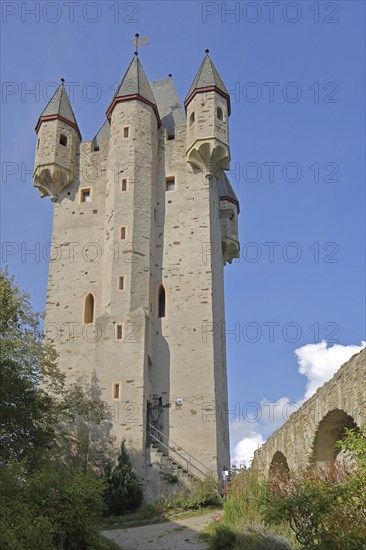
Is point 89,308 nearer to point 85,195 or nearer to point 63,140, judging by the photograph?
point 85,195

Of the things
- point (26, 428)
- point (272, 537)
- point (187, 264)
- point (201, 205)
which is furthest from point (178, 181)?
point (272, 537)

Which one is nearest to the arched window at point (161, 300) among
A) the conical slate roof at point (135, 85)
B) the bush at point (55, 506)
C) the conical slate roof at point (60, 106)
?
the conical slate roof at point (135, 85)

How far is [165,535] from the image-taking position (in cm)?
1568

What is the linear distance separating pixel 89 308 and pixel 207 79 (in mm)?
12002

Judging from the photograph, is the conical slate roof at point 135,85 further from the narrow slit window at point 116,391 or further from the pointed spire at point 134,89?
the narrow slit window at point 116,391

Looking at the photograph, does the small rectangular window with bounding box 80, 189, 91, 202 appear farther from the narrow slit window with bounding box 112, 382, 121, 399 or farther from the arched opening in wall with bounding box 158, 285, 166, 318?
the narrow slit window with bounding box 112, 382, 121, 399

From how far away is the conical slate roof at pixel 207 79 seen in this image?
28906 millimetres

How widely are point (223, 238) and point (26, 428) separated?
17036 millimetres

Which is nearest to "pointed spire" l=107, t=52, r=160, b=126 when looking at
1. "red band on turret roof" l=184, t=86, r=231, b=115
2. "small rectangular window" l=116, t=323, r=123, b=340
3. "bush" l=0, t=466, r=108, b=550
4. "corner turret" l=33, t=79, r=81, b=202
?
"red band on turret roof" l=184, t=86, r=231, b=115

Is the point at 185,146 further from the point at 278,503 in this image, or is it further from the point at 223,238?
the point at 278,503

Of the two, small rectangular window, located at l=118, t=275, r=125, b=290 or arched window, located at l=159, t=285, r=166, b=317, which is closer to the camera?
small rectangular window, located at l=118, t=275, r=125, b=290

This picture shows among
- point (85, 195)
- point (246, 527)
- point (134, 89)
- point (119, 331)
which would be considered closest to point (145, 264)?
point (119, 331)

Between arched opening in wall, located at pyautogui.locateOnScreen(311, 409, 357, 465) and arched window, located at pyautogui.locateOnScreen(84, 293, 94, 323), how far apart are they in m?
14.3

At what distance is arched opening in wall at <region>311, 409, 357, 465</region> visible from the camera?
12570 mm
